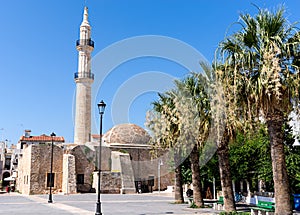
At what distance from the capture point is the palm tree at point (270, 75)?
9641 mm

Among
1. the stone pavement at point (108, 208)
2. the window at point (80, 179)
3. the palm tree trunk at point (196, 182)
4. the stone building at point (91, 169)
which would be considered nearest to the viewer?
the stone pavement at point (108, 208)

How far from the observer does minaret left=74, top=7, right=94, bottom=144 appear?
143 feet

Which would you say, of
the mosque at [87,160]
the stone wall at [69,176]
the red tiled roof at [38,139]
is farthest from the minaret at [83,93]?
the red tiled roof at [38,139]

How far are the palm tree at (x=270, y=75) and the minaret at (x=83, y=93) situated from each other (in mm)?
34658

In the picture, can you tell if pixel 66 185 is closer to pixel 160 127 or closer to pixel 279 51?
pixel 160 127

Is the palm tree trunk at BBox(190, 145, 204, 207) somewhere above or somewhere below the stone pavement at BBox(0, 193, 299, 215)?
above

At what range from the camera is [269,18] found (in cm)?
1016

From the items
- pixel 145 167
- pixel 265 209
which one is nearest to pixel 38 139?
pixel 145 167

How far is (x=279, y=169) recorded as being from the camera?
32.4 ft

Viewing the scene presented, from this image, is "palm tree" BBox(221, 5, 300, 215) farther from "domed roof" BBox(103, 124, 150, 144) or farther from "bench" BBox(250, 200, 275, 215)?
"domed roof" BBox(103, 124, 150, 144)

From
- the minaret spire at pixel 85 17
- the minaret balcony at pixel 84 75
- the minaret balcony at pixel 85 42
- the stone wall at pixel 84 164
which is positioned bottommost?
the stone wall at pixel 84 164

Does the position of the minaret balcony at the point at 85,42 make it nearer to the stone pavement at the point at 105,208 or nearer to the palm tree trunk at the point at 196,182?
the stone pavement at the point at 105,208

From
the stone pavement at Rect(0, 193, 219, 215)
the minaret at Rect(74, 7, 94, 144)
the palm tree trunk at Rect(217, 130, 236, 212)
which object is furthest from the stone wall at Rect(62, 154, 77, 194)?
the palm tree trunk at Rect(217, 130, 236, 212)

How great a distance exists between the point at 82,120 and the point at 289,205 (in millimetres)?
36502
